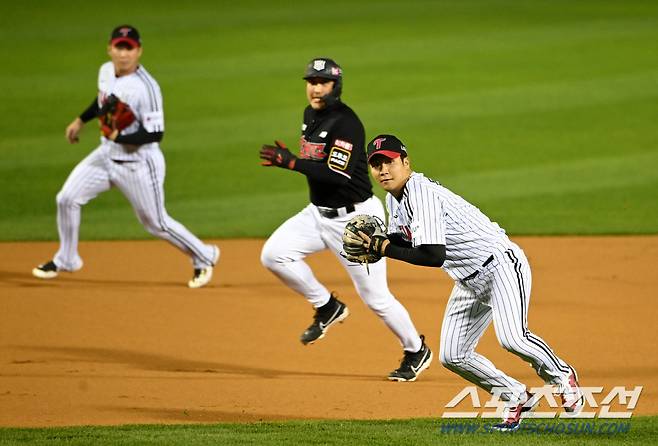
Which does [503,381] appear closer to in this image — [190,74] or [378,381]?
[378,381]

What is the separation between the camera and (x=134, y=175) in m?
10.4

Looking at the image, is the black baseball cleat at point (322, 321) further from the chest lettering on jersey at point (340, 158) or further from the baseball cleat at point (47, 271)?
the baseball cleat at point (47, 271)

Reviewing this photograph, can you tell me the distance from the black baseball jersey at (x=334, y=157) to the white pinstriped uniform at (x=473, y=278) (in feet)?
3.91

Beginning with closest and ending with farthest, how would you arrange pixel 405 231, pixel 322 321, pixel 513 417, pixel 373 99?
1. pixel 405 231
2. pixel 513 417
3. pixel 322 321
4. pixel 373 99

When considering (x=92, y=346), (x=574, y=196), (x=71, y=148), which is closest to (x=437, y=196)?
(x=92, y=346)

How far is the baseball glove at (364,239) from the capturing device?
6.56 meters

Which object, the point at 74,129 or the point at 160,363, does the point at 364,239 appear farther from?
the point at 74,129

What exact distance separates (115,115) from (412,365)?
358 cm

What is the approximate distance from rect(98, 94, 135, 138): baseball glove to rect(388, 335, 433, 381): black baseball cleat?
3.42 metres

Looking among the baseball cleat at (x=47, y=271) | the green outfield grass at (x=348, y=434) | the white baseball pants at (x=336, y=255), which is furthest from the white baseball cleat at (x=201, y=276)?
the green outfield grass at (x=348, y=434)

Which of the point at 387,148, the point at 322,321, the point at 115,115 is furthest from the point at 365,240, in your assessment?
the point at 115,115

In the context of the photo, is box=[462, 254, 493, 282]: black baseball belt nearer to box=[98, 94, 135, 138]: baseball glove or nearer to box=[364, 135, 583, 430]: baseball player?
box=[364, 135, 583, 430]: baseball player

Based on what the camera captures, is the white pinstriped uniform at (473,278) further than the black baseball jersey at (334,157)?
No

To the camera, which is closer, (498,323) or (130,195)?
(498,323)
